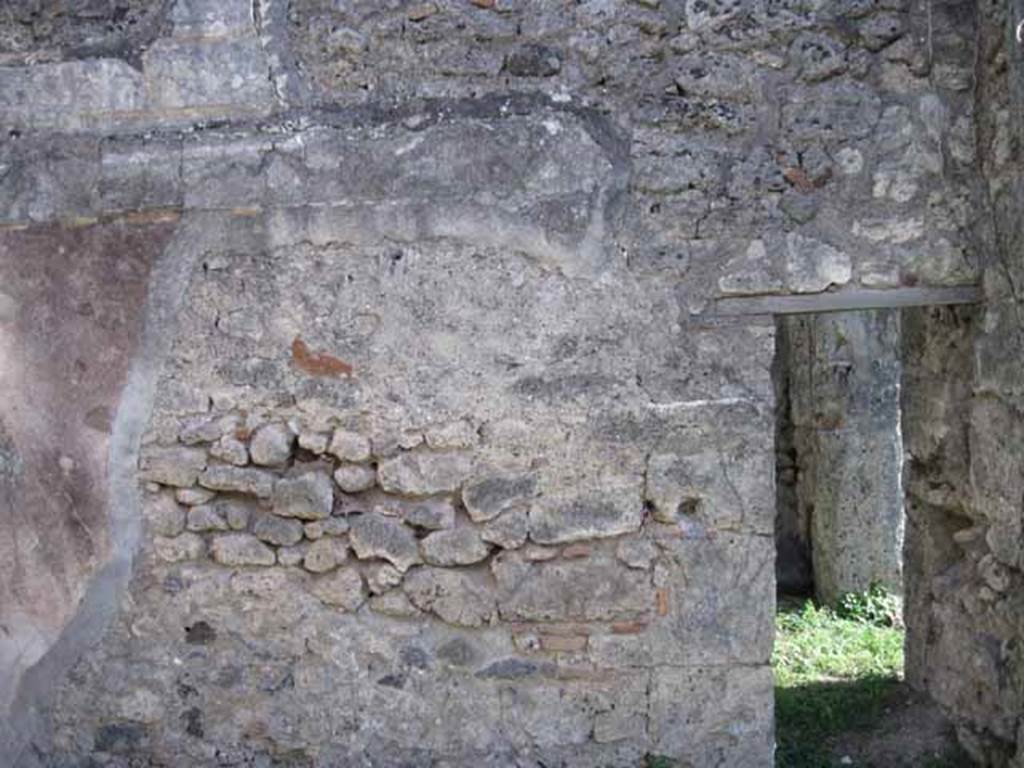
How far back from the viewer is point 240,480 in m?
3.48

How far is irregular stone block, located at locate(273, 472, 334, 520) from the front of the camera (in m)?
3.45

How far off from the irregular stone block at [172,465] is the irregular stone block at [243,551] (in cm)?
20

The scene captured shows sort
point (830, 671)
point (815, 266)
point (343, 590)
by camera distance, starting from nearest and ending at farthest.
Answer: point (815, 266) < point (343, 590) < point (830, 671)

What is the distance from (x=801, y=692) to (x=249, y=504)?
7.12 feet

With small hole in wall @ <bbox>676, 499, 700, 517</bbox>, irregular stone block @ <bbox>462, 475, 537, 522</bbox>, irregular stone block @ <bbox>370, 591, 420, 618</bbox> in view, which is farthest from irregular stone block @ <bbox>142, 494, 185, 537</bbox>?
small hole in wall @ <bbox>676, 499, 700, 517</bbox>

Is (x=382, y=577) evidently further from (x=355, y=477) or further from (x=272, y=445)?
(x=272, y=445)

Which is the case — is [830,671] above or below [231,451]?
below

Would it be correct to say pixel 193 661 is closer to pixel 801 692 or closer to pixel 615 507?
pixel 615 507

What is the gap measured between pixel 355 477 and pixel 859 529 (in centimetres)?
354

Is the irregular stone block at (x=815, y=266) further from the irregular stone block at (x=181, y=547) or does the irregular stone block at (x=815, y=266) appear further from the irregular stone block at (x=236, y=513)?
the irregular stone block at (x=181, y=547)

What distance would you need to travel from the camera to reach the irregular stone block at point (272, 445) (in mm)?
3459

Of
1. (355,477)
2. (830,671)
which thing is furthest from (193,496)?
(830,671)

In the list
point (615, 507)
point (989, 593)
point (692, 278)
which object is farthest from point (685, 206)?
point (989, 593)

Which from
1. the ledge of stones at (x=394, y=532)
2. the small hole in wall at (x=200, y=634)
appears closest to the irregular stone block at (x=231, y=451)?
the ledge of stones at (x=394, y=532)
